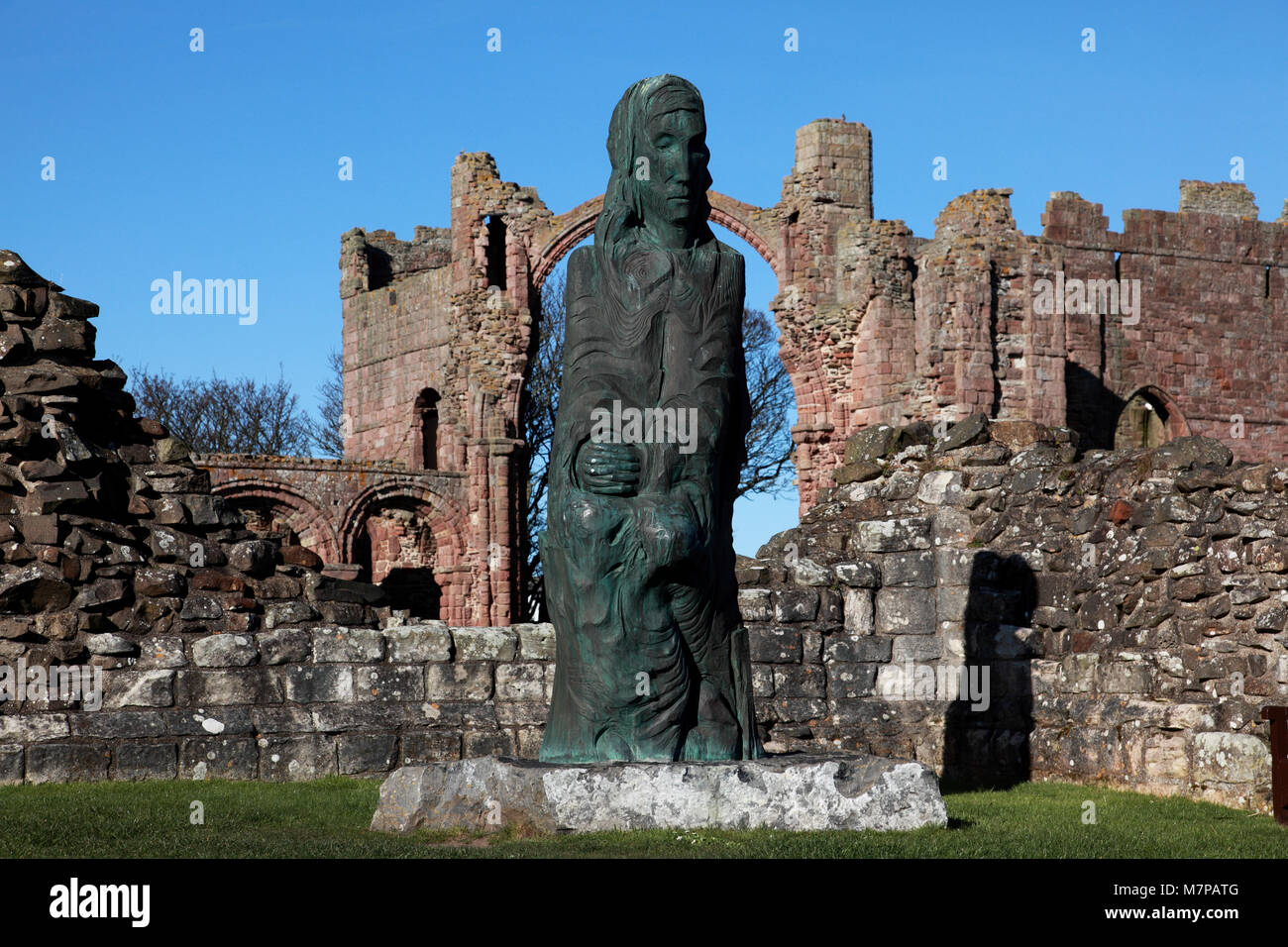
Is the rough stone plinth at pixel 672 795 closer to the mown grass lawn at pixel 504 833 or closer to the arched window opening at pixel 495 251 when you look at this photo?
the mown grass lawn at pixel 504 833

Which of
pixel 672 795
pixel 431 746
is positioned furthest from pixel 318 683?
pixel 672 795

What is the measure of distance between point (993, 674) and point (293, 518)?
844 inches

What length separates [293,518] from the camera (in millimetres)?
30938

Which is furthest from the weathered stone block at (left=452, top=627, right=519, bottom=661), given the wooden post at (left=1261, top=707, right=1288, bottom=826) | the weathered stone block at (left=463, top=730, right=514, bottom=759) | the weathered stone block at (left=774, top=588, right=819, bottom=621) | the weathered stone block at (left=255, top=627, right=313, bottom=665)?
the wooden post at (left=1261, top=707, right=1288, bottom=826)

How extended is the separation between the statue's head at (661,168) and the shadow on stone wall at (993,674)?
4715 millimetres

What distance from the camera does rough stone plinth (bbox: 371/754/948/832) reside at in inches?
266

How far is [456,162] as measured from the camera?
109 feet

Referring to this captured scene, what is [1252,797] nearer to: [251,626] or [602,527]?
[602,527]

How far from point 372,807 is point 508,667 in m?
2.44

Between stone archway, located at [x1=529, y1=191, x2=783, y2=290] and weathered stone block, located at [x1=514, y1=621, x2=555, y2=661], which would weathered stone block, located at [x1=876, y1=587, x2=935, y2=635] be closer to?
weathered stone block, located at [x1=514, y1=621, x2=555, y2=661]

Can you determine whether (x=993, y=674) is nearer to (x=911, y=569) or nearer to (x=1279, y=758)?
(x=911, y=569)

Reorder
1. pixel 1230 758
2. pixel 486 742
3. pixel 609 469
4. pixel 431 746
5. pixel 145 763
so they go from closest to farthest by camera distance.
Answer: pixel 609 469 < pixel 1230 758 < pixel 145 763 < pixel 431 746 < pixel 486 742

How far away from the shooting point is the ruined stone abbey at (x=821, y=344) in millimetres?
30656

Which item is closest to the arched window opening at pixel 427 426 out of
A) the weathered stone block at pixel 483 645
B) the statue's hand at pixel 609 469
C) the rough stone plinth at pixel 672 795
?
the weathered stone block at pixel 483 645
